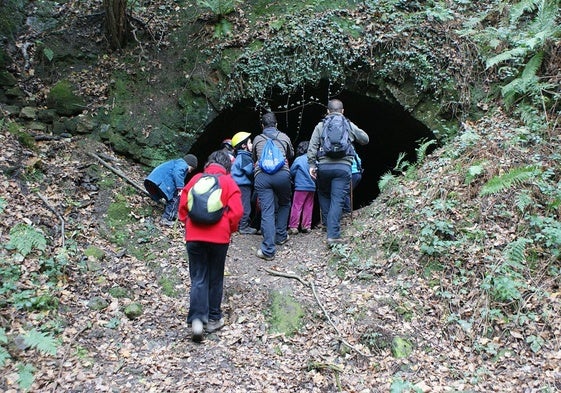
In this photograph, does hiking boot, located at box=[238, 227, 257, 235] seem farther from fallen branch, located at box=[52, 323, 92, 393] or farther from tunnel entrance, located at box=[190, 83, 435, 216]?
fallen branch, located at box=[52, 323, 92, 393]

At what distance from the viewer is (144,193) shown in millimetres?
8664

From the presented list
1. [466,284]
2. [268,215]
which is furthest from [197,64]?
[466,284]

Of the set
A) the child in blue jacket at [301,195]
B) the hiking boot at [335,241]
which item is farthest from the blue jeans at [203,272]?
the child in blue jacket at [301,195]

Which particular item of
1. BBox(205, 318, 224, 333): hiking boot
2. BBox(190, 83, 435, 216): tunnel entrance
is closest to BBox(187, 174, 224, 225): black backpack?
BBox(205, 318, 224, 333): hiking boot

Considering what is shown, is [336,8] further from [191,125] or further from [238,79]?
[191,125]

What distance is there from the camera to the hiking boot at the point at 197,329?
534 cm

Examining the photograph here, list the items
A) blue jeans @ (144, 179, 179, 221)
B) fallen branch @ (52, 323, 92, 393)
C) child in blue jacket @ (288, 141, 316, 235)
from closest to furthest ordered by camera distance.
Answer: fallen branch @ (52, 323, 92, 393), blue jeans @ (144, 179, 179, 221), child in blue jacket @ (288, 141, 316, 235)

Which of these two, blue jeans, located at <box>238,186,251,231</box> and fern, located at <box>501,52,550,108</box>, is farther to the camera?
blue jeans, located at <box>238,186,251,231</box>

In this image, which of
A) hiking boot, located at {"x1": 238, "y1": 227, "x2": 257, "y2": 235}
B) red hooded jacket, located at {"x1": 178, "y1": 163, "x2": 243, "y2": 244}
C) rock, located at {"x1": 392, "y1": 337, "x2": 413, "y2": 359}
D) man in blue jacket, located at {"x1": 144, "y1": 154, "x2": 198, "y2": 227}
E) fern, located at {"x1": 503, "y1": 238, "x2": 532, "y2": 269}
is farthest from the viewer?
hiking boot, located at {"x1": 238, "y1": 227, "x2": 257, "y2": 235}

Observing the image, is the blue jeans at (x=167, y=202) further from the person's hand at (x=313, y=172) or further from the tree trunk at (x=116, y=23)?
the tree trunk at (x=116, y=23)

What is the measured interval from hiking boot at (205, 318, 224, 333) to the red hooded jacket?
1077mm

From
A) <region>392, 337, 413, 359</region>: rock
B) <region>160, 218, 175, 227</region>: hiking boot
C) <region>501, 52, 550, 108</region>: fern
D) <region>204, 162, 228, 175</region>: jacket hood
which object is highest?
<region>501, 52, 550, 108</region>: fern

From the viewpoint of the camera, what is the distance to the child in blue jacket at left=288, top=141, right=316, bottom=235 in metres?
8.41

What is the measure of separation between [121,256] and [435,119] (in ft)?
21.5
